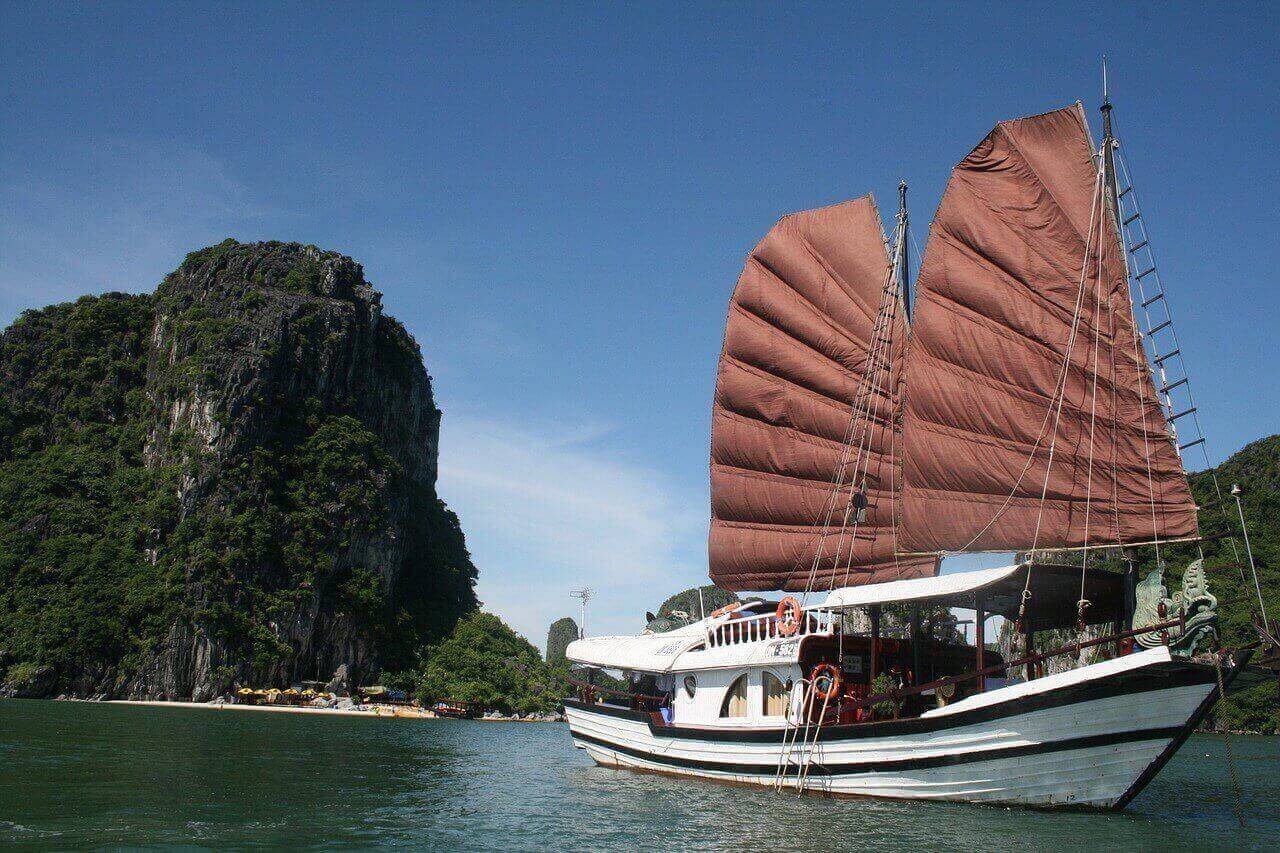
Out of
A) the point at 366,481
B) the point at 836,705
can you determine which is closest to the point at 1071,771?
the point at 836,705

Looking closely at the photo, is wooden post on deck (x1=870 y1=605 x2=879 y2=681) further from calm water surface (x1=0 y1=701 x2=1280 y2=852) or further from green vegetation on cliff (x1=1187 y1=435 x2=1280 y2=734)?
green vegetation on cliff (x1=1187 y1=435 x2=1280 y2=734)

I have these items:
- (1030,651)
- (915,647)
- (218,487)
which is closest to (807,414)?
(915,647)

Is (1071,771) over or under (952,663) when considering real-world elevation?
under

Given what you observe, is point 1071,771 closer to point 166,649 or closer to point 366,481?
point 166,649

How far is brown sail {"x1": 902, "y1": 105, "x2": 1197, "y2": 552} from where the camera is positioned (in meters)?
17.2

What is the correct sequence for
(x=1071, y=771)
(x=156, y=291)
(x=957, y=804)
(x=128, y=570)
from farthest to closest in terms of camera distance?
(x=156, y=291) < (x=128, y=570) < (x=957, y=804) < (x=1071, y=771)

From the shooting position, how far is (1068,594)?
17.4m

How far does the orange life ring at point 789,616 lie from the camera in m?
17.5

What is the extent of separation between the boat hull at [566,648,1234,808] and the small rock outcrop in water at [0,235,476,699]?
52770 mm

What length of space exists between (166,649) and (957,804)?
57.3 m

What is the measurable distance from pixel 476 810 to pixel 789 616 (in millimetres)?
6519

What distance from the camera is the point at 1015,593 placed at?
1708 centimetres

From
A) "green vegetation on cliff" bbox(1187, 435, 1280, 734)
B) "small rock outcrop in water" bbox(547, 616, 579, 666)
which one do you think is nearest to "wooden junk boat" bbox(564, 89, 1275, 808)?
"green vegetation on cliff" bbox(1187, 435, 1280, 734)

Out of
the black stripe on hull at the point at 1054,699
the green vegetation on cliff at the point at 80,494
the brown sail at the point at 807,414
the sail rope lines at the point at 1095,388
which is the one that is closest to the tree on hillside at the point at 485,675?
the green vegetation on cliff at the point at 80,494
